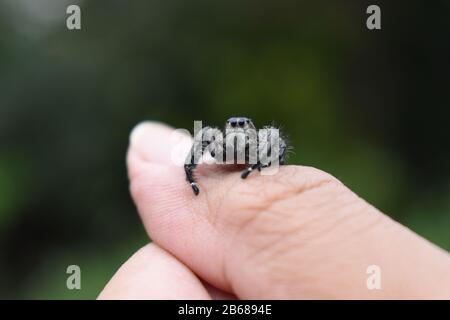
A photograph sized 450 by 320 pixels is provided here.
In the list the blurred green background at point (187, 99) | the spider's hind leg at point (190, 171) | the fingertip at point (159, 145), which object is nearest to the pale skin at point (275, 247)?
the spider's hind leg at point (190, 171)

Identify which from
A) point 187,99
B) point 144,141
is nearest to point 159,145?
point 144,141

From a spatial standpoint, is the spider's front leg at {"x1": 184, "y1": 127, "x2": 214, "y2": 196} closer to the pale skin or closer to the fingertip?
the pale skin

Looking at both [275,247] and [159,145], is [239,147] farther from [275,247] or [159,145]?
[159,145]

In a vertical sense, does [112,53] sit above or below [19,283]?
above

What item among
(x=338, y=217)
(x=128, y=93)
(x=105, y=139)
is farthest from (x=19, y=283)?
(x=338, y=217)
